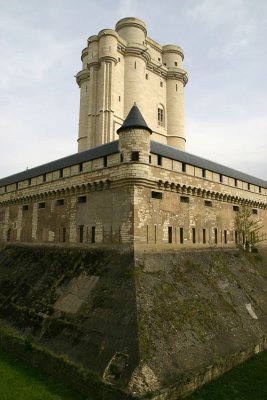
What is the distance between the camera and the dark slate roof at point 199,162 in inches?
822

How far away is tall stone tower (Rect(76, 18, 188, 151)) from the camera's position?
34312 millimetres

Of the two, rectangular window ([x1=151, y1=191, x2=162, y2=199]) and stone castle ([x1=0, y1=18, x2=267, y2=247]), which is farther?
rectangular window ([x1=151, y1=191, x2=162, y2=199])

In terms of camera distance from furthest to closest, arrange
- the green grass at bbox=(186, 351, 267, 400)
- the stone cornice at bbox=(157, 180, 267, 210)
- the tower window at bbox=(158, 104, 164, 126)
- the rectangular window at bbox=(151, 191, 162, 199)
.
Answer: the tower window at bbox=(158, 104, 164, 126), the stone cornice at bbox=(157, 180, 267, 210), the rectangular window at bbox=(151, 191, 162, 199), the green grass at bbox=(186, 351, 267, 400)

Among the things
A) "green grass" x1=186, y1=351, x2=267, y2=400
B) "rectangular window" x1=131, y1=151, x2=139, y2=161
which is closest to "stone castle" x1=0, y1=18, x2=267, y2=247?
"rectangular window" x1=131, y1=151, x2=139, y2=161

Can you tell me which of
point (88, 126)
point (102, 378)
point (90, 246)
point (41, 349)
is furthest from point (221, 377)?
point (88, 126)

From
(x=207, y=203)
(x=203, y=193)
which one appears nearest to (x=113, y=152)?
(x=203, y=193)

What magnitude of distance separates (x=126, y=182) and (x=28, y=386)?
11.5m

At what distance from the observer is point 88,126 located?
35719 millimetres

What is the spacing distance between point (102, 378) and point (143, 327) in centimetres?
263

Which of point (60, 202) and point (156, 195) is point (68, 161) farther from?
point (156, 195)

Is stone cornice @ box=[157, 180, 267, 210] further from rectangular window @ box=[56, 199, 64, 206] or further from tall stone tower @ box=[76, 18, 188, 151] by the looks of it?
tall stone tower @ box=[76, 18, 188, 151]

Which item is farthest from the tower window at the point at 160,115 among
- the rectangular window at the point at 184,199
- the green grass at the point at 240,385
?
the green grass at the point at 240,385

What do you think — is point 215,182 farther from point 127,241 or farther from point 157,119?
point 157,119

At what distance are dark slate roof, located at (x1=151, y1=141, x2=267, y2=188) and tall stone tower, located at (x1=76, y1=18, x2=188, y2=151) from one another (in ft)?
41.7
